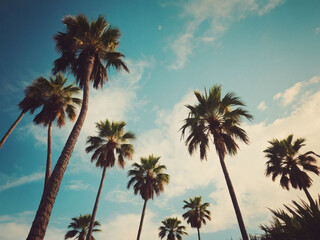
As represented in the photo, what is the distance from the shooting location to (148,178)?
20.5 m

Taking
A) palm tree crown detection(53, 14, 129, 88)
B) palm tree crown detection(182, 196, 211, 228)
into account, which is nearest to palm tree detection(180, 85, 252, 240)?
palm tree crown detection(53, 14, 129, 88)

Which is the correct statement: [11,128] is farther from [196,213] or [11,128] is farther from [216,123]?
[196,213]

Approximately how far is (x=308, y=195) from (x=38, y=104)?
96.4 feet

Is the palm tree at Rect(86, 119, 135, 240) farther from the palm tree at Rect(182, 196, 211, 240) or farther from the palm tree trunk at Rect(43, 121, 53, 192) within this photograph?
the palm tree at Rect(182, 196, 211, 240)

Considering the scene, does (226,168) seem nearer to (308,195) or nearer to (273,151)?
(273,151)

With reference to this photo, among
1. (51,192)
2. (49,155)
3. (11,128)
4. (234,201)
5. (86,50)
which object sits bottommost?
(51,192)

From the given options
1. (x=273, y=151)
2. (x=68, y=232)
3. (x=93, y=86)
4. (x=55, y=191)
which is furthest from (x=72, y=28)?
(x=68, y=232)

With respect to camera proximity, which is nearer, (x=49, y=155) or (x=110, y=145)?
(x=49, y=155)

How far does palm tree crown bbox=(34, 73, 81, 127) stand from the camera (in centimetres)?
1299

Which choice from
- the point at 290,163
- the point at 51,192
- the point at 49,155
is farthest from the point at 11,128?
the point at 290,163

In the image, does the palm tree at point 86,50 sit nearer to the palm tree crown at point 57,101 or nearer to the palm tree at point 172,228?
the palm tree crown at point 57,101

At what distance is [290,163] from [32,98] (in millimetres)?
27585

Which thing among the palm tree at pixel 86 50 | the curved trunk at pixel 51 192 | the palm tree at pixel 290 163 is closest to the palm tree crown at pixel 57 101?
the palm tree at pixel 86 50

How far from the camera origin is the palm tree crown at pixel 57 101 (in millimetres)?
12992
